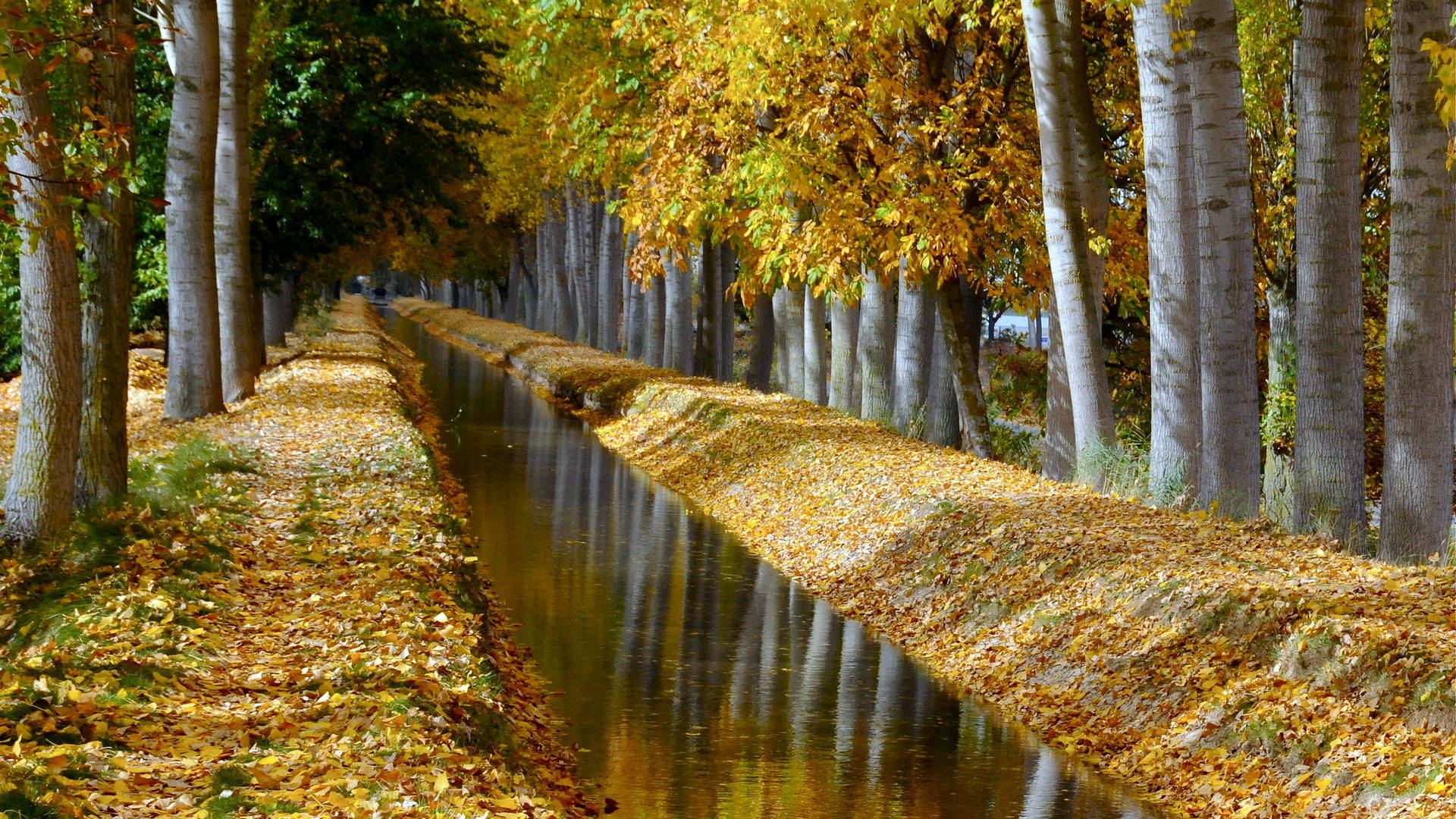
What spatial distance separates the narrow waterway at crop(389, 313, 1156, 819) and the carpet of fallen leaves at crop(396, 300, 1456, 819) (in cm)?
36

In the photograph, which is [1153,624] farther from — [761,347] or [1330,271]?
[761,347]

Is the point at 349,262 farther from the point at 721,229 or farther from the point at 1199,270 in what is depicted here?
the point at 1199,270

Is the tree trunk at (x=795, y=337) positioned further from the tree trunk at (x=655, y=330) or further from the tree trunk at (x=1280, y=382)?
the tree trunk at (x=1280, y=382)

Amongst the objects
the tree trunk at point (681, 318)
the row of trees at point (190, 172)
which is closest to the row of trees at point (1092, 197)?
the tree trunk at point (681, 318)

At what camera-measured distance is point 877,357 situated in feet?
68.4

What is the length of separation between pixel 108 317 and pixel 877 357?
473 inches

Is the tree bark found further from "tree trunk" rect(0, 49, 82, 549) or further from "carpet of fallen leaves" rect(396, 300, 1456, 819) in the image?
"tree trunk" rect(0, 49, 82, 549)

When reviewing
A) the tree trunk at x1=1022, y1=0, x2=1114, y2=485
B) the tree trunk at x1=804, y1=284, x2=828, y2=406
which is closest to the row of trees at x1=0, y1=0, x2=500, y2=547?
the tree trunk at x1=1022, y1=0, x2=1114, y2=485

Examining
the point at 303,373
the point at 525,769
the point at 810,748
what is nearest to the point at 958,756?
the point at 810,748

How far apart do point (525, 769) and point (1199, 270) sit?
7.19 m

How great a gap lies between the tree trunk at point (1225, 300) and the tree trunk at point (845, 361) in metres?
10.2

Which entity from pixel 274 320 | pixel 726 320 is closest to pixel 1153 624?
pixel 726 320

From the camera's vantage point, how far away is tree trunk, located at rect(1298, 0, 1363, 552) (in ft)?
37.6

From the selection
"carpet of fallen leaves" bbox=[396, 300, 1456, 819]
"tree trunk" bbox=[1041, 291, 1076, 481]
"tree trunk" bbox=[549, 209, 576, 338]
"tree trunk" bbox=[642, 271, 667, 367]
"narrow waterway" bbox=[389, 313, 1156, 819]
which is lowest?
"narrow waterway" bbox=[389, 313, 1156, 819]
